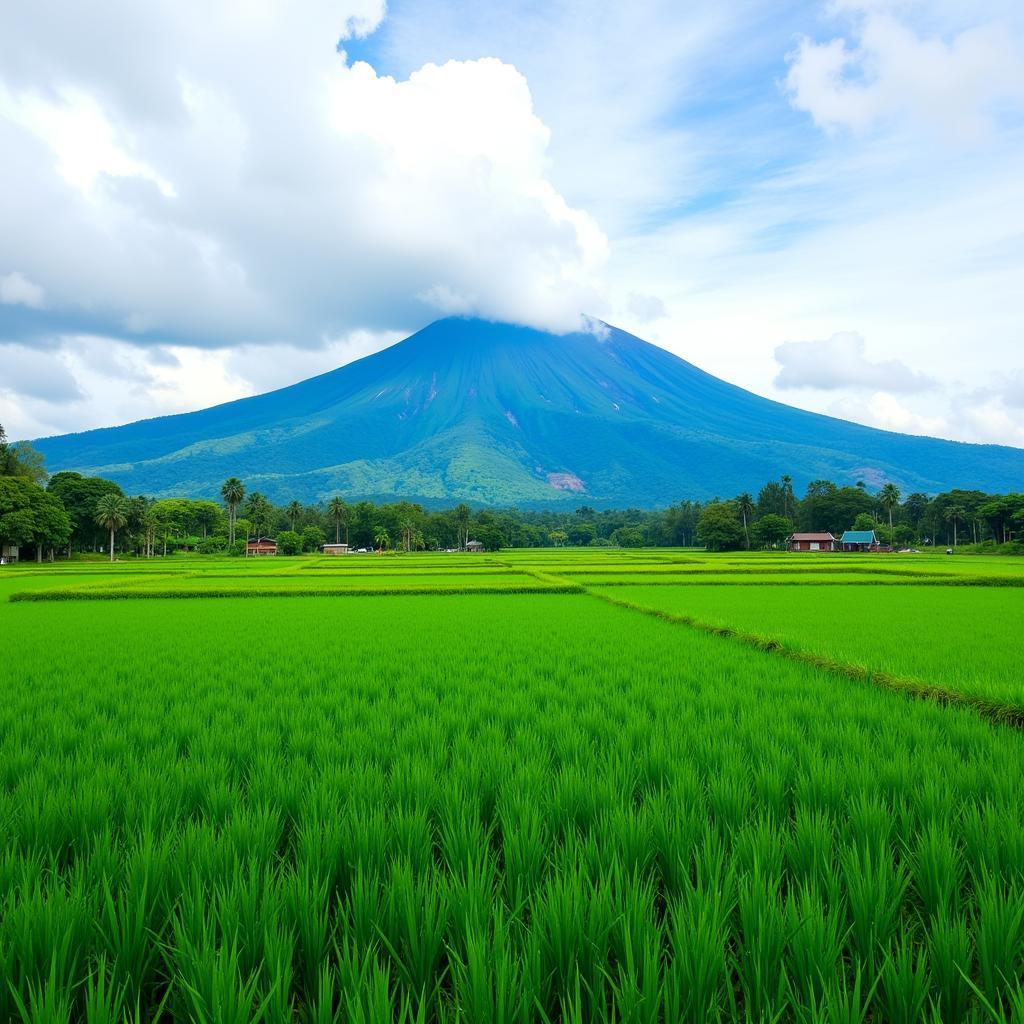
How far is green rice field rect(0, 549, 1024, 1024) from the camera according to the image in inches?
81.5

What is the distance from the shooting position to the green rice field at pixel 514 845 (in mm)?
2070

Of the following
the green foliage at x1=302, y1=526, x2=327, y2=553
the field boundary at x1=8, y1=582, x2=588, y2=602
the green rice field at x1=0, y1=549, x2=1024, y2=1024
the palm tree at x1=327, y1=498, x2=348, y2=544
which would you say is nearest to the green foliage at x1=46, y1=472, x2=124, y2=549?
the green foliage at x1=302, y1=526, x2=327, y2=553

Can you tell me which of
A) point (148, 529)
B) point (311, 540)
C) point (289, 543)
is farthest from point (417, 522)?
point (148, 529)

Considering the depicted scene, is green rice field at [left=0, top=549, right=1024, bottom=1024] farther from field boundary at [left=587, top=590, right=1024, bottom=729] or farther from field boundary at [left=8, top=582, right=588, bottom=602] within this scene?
field boundary at [left=8, top=582, right=588, bottom=602]

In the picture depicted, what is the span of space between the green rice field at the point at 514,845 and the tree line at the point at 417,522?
6035 centimetres

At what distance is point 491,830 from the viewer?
10.8 ft

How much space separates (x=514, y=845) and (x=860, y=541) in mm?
99697

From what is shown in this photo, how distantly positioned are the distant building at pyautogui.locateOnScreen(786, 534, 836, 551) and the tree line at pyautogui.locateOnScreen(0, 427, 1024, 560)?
2.06 metres

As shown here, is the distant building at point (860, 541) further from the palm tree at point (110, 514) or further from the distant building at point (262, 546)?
the palm tree at point (110, 514)

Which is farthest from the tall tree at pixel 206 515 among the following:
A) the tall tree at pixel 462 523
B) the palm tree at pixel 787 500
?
the palm tree at pixel 787 500

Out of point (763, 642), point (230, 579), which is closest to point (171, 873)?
point (763, 642)

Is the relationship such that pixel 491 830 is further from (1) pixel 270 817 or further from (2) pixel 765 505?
(2) pixel 765 505

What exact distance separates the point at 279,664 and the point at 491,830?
7022 mm

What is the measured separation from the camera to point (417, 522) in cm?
11269
